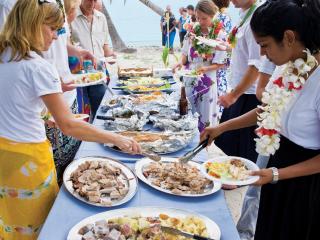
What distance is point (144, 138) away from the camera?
6.24ft

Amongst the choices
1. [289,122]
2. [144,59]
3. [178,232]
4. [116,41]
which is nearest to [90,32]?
[289,122]

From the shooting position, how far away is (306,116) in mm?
1247

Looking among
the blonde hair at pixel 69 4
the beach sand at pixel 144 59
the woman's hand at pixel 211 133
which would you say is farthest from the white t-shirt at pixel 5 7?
the beach sand at pixel 144 59

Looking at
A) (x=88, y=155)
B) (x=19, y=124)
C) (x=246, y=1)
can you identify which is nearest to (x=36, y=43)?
(x=19, y=124)

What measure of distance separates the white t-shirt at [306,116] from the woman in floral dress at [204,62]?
1.84m

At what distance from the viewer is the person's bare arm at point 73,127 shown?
55.4 inches

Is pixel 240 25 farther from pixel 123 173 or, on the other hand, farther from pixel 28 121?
pixel 28 121

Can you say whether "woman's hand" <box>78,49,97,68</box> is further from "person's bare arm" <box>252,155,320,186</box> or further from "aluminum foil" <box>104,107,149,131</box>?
"person's bare arm" <box>252,155,320,186</box>

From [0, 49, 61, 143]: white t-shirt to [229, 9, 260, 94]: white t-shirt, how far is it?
4.25ft

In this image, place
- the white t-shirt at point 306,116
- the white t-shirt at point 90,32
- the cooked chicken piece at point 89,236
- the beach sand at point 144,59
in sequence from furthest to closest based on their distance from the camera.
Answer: the beach sand at point 144,59 < the white t-shirt at point 90,32 < the white t-shirt at point 306,116 < the cooked chicken piece at point 89,236

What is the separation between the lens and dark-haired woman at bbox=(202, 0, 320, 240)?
3.94 feet

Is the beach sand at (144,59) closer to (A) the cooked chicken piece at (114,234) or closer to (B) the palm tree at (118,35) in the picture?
(B) the palm tree at (118,35)

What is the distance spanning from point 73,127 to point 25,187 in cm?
33

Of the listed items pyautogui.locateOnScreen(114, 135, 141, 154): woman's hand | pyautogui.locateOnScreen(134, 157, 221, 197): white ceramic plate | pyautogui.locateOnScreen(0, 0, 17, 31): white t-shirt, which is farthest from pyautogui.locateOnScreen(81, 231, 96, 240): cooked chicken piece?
pyautogui.locateOnScreen(0, 0, 17, 31): white t-shirt
